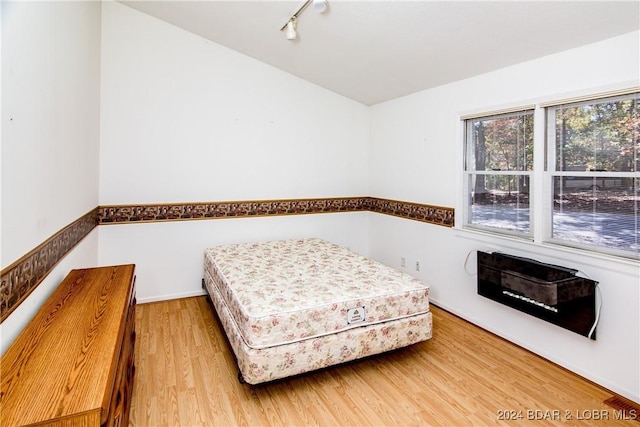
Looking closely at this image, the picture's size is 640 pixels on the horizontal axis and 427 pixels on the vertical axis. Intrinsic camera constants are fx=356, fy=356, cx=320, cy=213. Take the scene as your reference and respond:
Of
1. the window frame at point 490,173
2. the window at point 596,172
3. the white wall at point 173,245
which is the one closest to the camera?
the window at point 596,172

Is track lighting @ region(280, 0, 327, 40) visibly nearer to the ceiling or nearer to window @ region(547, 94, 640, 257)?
the ceiling

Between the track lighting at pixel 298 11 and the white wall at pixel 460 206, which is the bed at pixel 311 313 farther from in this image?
the track lighting at pixel 298 11

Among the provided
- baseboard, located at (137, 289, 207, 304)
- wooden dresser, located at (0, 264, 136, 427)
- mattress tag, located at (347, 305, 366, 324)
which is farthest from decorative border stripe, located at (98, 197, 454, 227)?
wooden dresser, located at (0, 264, 136, 427)

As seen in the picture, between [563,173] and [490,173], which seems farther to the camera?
[490,173]

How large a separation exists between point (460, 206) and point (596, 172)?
45.0 inches

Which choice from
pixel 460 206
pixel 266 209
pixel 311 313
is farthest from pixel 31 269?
pixel 460 206

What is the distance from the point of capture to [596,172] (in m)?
2.43

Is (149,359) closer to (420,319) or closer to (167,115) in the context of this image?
(420,319)

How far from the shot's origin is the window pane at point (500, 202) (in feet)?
9.71

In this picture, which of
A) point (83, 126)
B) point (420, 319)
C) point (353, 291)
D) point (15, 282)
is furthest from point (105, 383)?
point (83, 126)

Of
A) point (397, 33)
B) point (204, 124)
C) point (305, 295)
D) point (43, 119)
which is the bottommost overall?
point (305, 295)

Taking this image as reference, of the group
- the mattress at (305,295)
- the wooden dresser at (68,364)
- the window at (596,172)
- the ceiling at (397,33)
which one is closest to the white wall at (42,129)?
the wooden dresser at (68,364)

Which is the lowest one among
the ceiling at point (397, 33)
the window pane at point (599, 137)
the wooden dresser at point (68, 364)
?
the wooden dresser at point (68, 364)

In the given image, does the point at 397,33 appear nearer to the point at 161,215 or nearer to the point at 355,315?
the point at 355,315
